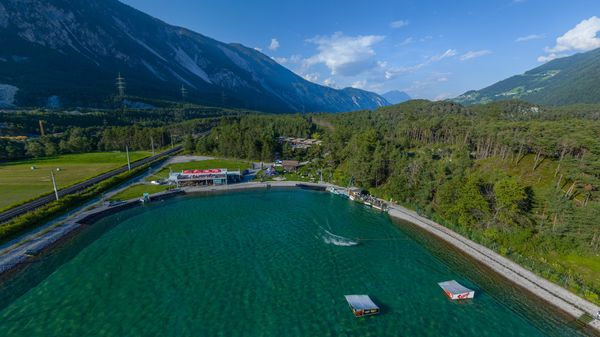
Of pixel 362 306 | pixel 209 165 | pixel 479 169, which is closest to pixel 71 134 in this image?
pixel 209 165

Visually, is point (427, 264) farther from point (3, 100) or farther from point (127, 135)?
point (3, 100)

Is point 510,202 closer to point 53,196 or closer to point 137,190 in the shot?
point 137,190

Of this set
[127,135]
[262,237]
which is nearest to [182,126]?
[127,135]

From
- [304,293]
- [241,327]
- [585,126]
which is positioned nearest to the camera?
[241,327]

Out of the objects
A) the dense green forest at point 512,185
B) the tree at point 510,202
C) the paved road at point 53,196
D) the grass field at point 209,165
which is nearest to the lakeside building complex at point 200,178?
the grass field at point 209,165

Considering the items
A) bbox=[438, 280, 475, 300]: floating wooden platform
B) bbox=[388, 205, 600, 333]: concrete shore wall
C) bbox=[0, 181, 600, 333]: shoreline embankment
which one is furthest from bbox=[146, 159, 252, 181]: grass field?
bbox=[438, 280, 475, 300]: floating wooden platform

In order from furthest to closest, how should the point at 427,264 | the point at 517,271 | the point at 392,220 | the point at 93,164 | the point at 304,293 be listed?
the point at 93,164
the point at 392,220
the point at 427,264
the point at 517,271
the point at 304,293

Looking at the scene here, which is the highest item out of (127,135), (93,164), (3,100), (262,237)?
(3,100)
